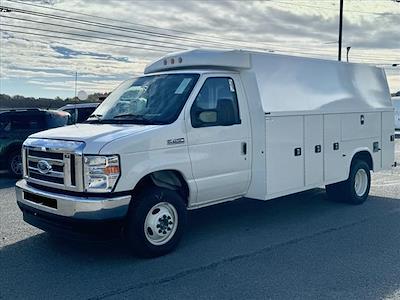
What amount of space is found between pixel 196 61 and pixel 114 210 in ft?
8.55

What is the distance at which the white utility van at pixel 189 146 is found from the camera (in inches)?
204

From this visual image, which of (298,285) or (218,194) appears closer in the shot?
(298,285)

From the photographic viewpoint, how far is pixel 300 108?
724 centimetres

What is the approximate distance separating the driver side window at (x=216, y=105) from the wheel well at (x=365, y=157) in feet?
10.9

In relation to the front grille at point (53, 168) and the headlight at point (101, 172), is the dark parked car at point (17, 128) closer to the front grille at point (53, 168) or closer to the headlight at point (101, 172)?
the front grille at point (53, 168)

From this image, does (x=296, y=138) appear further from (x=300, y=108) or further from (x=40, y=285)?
(x=40, y=285)

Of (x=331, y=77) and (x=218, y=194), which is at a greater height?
(x=331, y=77)

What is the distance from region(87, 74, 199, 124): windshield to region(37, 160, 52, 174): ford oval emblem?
102 centimetres

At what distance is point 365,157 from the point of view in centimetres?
891

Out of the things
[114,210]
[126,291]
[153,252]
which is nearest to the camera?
[126,291]

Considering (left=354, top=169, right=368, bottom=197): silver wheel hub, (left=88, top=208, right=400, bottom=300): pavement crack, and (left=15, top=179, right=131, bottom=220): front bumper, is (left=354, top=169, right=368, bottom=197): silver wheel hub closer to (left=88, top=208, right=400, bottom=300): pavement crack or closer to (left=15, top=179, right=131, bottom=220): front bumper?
(left=88, top=208, right=400, bottom=300): pavement crack

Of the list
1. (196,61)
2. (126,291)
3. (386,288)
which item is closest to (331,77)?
(196,61)

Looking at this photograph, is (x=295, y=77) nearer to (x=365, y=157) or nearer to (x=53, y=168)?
(x=365, y=157)

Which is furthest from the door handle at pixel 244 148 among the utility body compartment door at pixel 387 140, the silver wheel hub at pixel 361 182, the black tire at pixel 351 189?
the utility body compartment door at pixel 387 140
